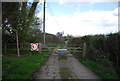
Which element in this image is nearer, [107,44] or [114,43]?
[114,43]

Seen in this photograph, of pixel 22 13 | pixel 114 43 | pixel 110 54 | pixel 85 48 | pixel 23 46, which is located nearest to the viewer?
pixel 114 43

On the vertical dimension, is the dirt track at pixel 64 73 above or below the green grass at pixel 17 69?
below

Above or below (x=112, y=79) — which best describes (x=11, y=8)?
above

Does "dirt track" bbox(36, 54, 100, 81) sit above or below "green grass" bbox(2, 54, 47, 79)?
below

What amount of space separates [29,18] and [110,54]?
21.1 ft

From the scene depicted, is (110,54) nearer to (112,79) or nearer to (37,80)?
(112,79)

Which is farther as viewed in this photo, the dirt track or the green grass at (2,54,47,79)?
the dirt track

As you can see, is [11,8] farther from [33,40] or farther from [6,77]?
[33,40]

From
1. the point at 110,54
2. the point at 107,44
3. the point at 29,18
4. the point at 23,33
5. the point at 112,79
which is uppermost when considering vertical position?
the point at 29,18

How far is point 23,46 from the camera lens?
1186cm

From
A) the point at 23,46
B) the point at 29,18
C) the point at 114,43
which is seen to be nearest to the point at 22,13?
the point at 29,18

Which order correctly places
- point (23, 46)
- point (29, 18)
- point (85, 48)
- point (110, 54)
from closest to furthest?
point (110, 54) < point (29, 18) < point (85, 48) < point (23, 46)

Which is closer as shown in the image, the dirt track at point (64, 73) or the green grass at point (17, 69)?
the green grass at point (17, 69)

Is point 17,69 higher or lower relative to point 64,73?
higher
